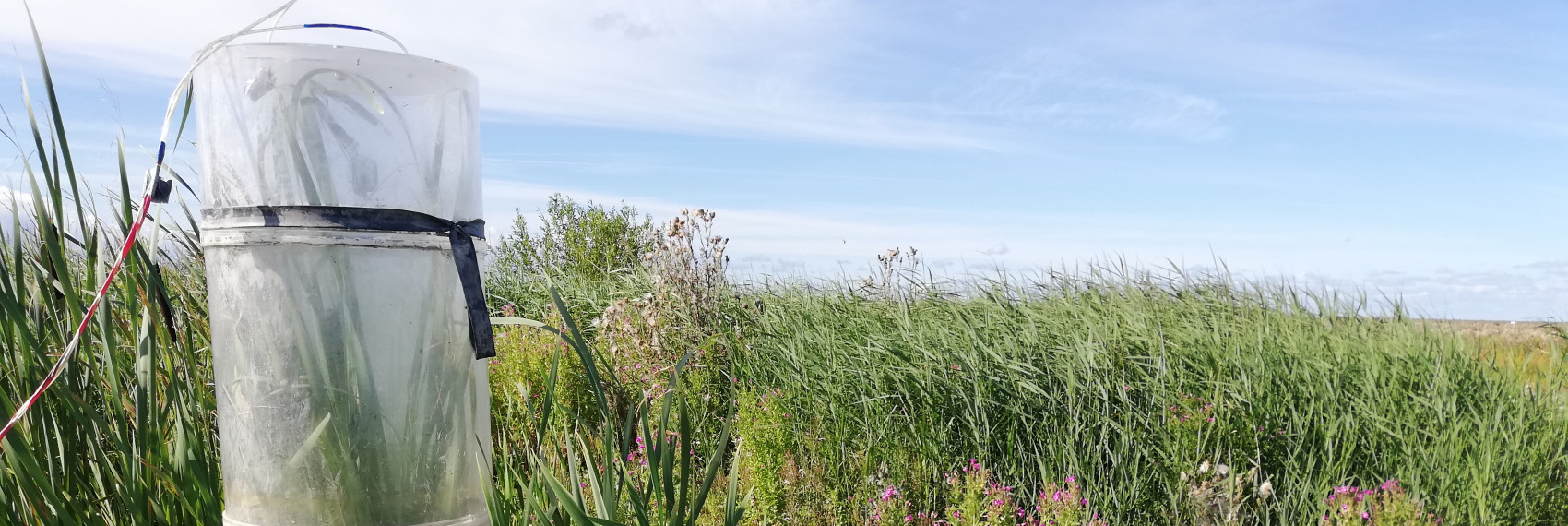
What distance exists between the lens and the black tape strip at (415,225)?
176 centimetres

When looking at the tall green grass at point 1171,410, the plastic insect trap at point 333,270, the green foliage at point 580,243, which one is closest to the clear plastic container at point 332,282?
the plastic insect trap at point 333,270

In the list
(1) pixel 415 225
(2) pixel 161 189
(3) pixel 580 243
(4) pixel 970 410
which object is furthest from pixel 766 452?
(3) pixel 580 243

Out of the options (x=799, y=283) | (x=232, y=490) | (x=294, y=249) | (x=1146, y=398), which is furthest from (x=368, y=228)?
(x=799, y=283)

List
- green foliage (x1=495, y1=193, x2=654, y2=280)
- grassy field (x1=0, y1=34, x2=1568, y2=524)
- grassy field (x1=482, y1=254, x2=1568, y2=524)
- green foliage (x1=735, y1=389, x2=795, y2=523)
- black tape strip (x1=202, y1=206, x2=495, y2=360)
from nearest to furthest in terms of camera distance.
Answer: black tape strip (x1=202, y1=206, x2=495, y2=360)
grassy field (x1=0, y1=34, x2=1568, y2=524)
green foliage (x1=735, y1=389, x2=795, y2=523)
grassy field (x1=482, y1=254, x2=1568, y2=524)
green foliage (x1=495, y1=193, x2=654, y2=280)

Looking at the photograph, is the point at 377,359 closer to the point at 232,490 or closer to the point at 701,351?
the point at 232,490

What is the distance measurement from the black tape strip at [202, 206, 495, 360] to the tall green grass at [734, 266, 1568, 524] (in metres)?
2.07

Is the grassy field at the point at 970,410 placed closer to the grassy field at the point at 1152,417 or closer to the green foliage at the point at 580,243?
the grassy field at the point at 1152,417

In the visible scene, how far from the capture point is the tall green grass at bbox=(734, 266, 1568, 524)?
346 cm

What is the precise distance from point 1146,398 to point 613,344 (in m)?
2.98

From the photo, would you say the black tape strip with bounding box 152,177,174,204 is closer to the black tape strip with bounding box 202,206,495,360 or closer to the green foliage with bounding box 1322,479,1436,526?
the black tape strip with bounding box 202,206,495,360

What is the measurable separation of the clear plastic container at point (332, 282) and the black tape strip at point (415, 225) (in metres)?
0.02

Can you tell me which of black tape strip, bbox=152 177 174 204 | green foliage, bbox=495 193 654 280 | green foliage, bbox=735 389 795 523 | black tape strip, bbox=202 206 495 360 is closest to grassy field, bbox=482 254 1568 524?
green foliage, bbox=735 389 795 523

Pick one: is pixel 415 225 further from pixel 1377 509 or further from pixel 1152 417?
pixel 1152 417

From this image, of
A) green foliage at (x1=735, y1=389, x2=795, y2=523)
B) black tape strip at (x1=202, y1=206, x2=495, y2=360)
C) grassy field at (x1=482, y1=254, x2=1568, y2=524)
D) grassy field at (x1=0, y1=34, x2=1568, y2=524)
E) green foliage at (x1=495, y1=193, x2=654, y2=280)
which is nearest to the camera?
black tape strip at (x1=202, y1=206, x2=495, y2=360)
